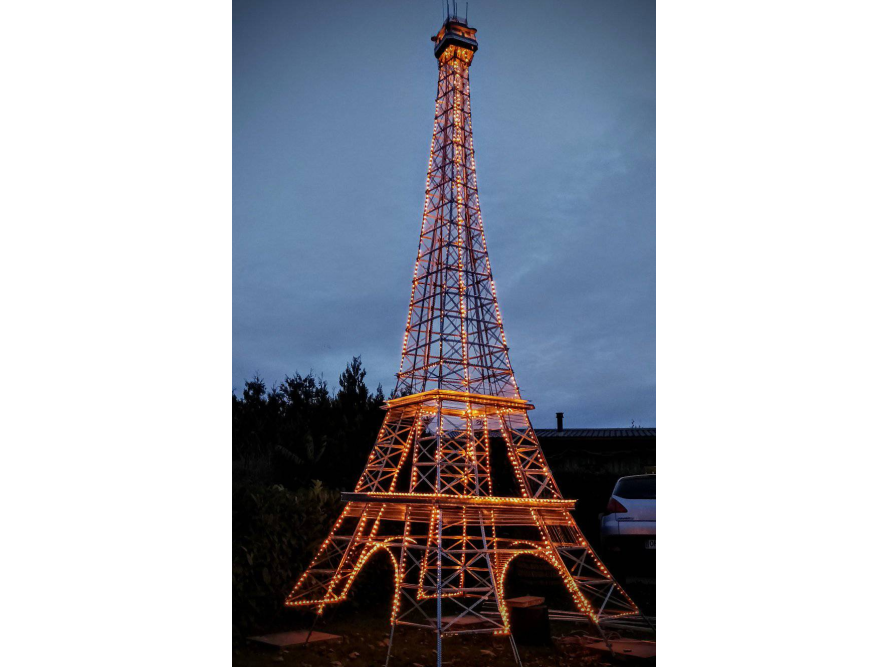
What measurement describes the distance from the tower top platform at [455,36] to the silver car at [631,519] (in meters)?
6.99

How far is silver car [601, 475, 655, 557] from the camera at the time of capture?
28.7 feet

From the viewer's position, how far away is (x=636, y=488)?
903 centimetres

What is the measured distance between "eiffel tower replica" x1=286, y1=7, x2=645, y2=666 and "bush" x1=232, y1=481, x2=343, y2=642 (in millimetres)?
236

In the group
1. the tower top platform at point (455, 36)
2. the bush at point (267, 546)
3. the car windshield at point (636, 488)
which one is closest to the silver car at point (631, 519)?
the car windshield at point (636, 488)

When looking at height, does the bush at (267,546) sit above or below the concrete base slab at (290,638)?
above

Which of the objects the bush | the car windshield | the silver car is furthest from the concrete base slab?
the car windshield

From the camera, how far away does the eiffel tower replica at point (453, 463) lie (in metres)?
7.63

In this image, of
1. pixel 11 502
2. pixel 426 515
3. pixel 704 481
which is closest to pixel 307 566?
pixel 426 515

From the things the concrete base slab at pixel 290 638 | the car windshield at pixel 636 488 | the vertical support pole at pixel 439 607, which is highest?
the car windshield at pixel 636 488

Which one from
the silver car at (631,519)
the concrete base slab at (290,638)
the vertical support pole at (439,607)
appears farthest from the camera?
the silver car at (631,519)

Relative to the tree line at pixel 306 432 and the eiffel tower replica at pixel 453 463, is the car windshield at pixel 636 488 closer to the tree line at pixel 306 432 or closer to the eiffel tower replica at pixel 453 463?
the eiffel tower replica at pixel 453 463

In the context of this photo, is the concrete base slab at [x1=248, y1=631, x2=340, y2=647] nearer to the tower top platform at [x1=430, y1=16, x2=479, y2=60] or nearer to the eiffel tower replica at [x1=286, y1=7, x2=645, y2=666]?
the eiffel tower replica at [x1=286, y1=7, x2=645, y2=666]

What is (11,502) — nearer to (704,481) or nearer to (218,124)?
(218,124)

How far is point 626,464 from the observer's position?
15734mm
